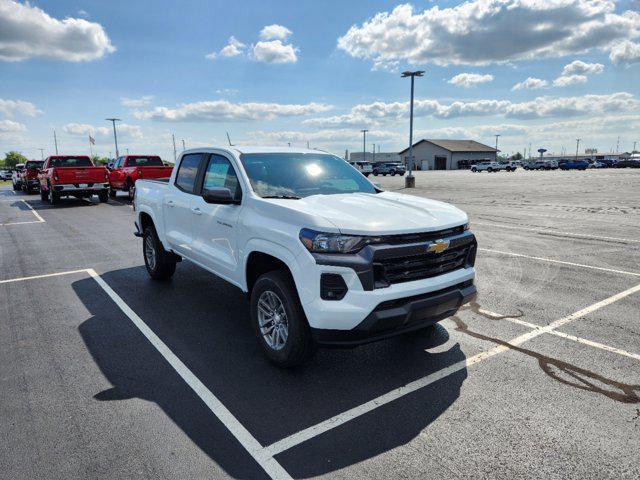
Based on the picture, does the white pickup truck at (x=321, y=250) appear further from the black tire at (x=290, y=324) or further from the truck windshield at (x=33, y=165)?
the truck windshield at (x=33, y=165)

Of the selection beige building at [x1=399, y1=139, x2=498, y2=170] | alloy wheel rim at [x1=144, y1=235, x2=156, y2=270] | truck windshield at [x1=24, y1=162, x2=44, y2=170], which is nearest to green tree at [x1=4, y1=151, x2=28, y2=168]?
beige building at [x1=399, y1=139, x2=498, y2=170]

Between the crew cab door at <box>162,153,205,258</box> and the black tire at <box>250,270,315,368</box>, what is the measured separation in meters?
1.94

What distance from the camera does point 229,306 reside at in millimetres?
5543

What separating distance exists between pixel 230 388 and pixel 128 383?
0.87 metres

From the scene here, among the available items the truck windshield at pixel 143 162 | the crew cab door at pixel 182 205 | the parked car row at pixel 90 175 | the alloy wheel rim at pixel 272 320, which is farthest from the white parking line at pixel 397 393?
the truck windshield at pixel 143 162

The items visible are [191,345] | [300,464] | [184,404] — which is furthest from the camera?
[191,345]

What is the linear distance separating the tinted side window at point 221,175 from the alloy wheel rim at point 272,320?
1106mm

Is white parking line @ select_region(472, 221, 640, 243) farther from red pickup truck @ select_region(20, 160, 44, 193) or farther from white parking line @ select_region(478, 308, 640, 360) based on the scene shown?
red pickup truck @ select_region(20, 160, 44, 193)

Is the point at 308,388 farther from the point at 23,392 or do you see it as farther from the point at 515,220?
the point at 515,220

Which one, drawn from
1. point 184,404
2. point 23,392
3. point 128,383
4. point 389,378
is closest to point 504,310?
point 389,378

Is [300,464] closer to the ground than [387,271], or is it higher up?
closer to the ground

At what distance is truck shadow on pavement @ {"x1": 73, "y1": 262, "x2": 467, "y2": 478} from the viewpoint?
285 centimetres

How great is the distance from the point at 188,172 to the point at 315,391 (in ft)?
11.1

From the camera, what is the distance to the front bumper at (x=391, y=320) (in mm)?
3216
